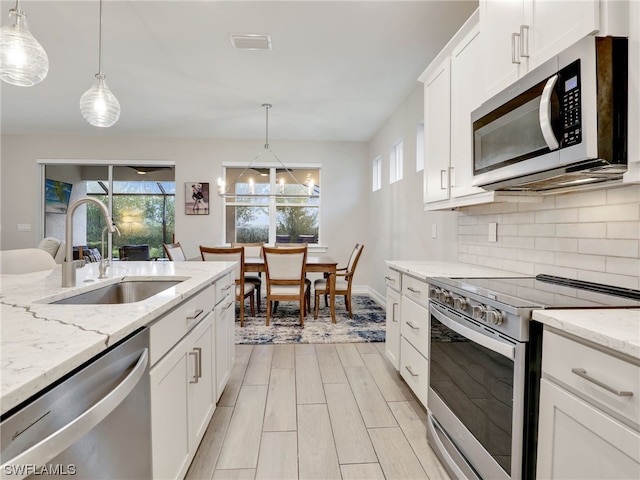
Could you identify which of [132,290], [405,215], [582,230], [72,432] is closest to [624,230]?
[582,230]

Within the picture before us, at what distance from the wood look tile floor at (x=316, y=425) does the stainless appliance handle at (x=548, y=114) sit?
151 cm

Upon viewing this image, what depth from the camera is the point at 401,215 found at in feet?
13.7

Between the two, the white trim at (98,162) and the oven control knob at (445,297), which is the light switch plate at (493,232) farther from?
the white trim at (98,162)

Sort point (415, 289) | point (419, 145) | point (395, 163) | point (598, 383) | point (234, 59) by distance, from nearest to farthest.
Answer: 1. point (598, 383)
2. point (415, 289)
3. point (234, 59)
4. point (419, 145)
5. point (395, 163)

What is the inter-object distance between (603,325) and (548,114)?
0.74m

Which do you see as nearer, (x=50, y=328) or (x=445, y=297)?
(x=50, y=328)

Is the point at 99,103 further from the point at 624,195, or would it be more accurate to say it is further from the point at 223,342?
the point at 624,195

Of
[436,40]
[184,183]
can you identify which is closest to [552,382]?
[436,40]

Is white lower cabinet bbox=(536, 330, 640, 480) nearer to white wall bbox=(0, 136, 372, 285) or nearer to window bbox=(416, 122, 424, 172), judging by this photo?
window bbox=(416, 122, 424, 172)

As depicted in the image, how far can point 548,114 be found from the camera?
1.19 metres

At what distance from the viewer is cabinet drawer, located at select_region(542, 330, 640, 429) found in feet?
2.47

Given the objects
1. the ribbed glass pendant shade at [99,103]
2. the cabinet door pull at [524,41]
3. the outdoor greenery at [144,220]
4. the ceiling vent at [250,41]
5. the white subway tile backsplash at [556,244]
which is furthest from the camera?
the outdoor greenery at [144,220]

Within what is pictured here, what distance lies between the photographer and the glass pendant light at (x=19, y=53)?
68.2 inches

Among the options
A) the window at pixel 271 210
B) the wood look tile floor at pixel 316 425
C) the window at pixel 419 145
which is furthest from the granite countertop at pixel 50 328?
the window at pixel 271 210
